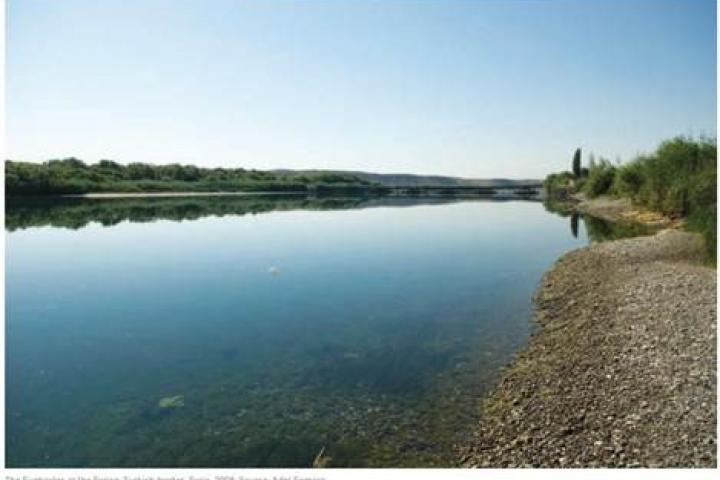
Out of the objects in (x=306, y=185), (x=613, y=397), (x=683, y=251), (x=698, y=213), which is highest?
(x=306, y=185)

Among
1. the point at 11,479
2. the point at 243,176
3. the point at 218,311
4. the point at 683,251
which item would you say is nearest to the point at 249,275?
the point at 218,311

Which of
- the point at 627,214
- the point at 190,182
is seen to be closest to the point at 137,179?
the point at 190,182

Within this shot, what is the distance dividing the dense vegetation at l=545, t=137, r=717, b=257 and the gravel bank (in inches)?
277

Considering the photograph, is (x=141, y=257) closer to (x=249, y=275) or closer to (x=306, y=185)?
(x=249, y=275)

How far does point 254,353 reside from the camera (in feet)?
36.8

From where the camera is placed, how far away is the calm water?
303 inches

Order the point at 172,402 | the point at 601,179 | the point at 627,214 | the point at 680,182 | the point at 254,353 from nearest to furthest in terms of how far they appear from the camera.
Result: the point at 172,402, the point at 254,353, the point at 680,182, the point at 627,214, the point at 601,179

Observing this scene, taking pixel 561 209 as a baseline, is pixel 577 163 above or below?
above

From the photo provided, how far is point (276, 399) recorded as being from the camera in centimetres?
902

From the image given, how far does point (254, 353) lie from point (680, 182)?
28.9 metres

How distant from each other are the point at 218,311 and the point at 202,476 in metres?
8.34

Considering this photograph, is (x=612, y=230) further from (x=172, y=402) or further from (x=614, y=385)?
(x=172, y=402)

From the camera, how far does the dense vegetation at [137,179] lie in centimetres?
6931

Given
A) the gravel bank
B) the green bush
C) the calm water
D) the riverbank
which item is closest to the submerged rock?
the calm water
